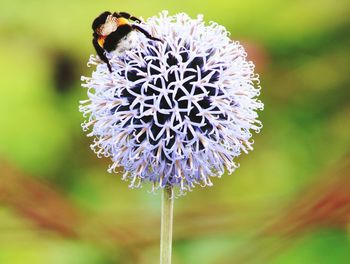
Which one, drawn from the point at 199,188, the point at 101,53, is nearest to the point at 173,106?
the point at 101,53

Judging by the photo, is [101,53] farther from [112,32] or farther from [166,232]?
[166,232]

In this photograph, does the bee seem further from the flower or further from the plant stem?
the plant stem

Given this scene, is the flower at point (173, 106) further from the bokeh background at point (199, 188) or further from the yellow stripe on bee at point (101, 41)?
the bokeh background at point (199, 188)

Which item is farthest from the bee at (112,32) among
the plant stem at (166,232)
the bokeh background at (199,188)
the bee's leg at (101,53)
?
the bokeh background at (199,188)

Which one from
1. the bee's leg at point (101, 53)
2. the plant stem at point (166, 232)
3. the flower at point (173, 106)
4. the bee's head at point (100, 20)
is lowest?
the plant stem at point (166, 232)

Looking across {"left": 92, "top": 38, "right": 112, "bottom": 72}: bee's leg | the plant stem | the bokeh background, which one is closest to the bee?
{"left": 92, "top": 38, "right": 112, "bottom": 72}: bee's leg
